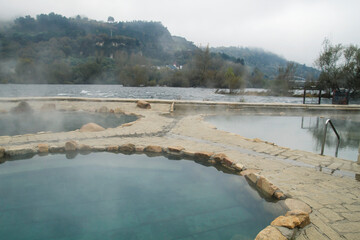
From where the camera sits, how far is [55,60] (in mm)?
50156

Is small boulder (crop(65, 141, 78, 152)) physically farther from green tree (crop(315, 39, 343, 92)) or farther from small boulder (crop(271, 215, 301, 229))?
green tree (crop(315, 39, 343, 92))

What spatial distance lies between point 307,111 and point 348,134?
480cm

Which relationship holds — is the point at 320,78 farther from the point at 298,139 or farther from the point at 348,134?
the point at 298,139

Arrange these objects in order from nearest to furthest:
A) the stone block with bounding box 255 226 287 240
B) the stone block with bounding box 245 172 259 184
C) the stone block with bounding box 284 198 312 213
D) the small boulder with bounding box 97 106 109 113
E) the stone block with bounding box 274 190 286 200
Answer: the stone block with bounding box 255 226 287 240, the stone block with bounding box 284 198 312 213, the stone block with bounding box 274 190 286 200, the stone block with bounding box 245 172 259 184, the small boulder with bounding box 97 106 109 113

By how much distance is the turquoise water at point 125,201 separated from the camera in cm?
233

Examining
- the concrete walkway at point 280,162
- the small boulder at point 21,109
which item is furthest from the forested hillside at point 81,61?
the concrete walkway at point 280,162

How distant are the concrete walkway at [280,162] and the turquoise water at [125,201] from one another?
0.44 metres

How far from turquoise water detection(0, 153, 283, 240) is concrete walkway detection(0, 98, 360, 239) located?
442mm

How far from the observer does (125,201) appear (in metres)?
2.88

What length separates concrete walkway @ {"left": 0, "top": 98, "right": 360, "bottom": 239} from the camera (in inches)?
83.3

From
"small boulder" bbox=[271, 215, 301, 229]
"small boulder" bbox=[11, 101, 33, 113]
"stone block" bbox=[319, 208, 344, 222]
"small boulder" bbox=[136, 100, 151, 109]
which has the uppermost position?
"small boulder" bbox=[136, 100, 151, 109]

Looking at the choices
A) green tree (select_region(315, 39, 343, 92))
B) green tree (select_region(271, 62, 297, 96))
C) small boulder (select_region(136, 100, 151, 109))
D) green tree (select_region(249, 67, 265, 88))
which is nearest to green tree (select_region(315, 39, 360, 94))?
green tree (select_region(315, 39, 343, 92))

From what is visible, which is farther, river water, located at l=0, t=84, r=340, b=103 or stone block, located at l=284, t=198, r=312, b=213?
river water, located at l=0, t=84, r=340, b=103

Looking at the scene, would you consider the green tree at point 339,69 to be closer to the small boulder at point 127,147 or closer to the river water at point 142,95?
the river water at point 142,95
